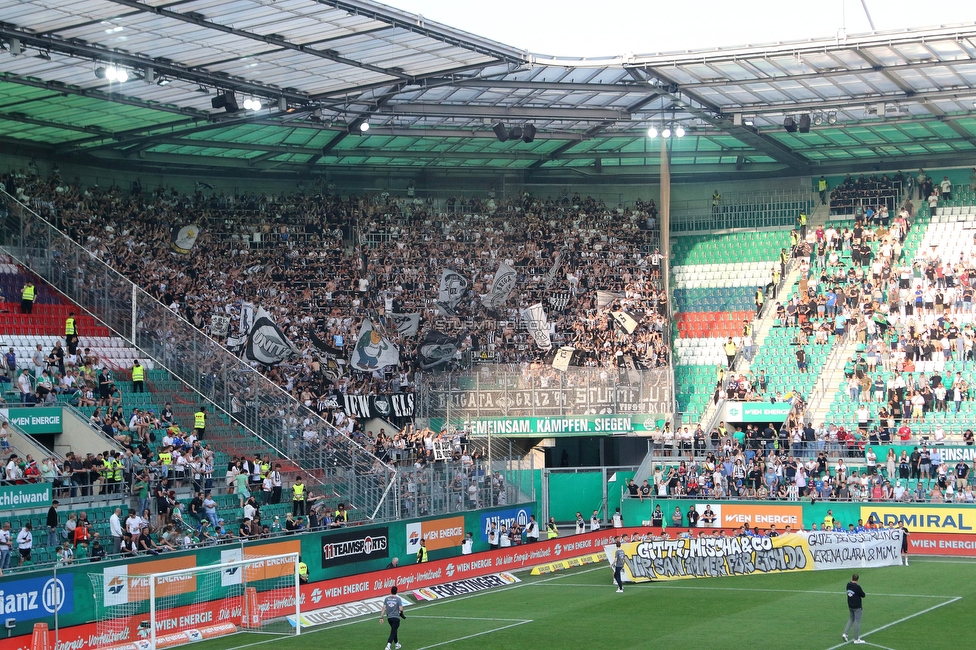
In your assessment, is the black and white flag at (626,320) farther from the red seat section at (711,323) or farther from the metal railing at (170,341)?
the metal railing at (170,341)

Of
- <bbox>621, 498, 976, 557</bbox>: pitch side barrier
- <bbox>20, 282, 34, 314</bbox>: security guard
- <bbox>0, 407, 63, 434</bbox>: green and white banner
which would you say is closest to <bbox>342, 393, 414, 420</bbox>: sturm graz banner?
<bbox>621, 498, 976, 557</bbox>: pitch side barrier

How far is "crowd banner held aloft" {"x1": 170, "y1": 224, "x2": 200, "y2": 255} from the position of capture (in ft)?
148

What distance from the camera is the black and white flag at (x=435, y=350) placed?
152 feet

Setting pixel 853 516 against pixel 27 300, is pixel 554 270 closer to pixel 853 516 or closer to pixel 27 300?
pixel 853 516

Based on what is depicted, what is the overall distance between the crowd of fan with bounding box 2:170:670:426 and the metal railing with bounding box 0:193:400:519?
360 centimetres

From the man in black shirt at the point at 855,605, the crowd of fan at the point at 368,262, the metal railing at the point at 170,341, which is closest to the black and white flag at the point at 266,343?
the crowd of fan at the point at 368,262

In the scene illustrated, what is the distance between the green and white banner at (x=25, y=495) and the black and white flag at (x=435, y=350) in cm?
1997

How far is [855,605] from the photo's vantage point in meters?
24.1

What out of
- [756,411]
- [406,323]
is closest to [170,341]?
[406,323]

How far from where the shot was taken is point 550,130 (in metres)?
46.0

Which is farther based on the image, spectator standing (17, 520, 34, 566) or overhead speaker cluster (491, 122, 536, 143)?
overhead speaker cluster (491, 122, 536, 143)

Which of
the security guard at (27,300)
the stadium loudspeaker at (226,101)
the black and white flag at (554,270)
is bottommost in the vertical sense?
the security guard at (27,300)

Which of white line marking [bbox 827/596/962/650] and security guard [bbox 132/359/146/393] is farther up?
security guard [bbox 132/359/146/393]

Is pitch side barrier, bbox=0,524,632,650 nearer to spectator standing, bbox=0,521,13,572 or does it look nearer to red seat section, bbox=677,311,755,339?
spectator standing, bbox=0,521,13,572
